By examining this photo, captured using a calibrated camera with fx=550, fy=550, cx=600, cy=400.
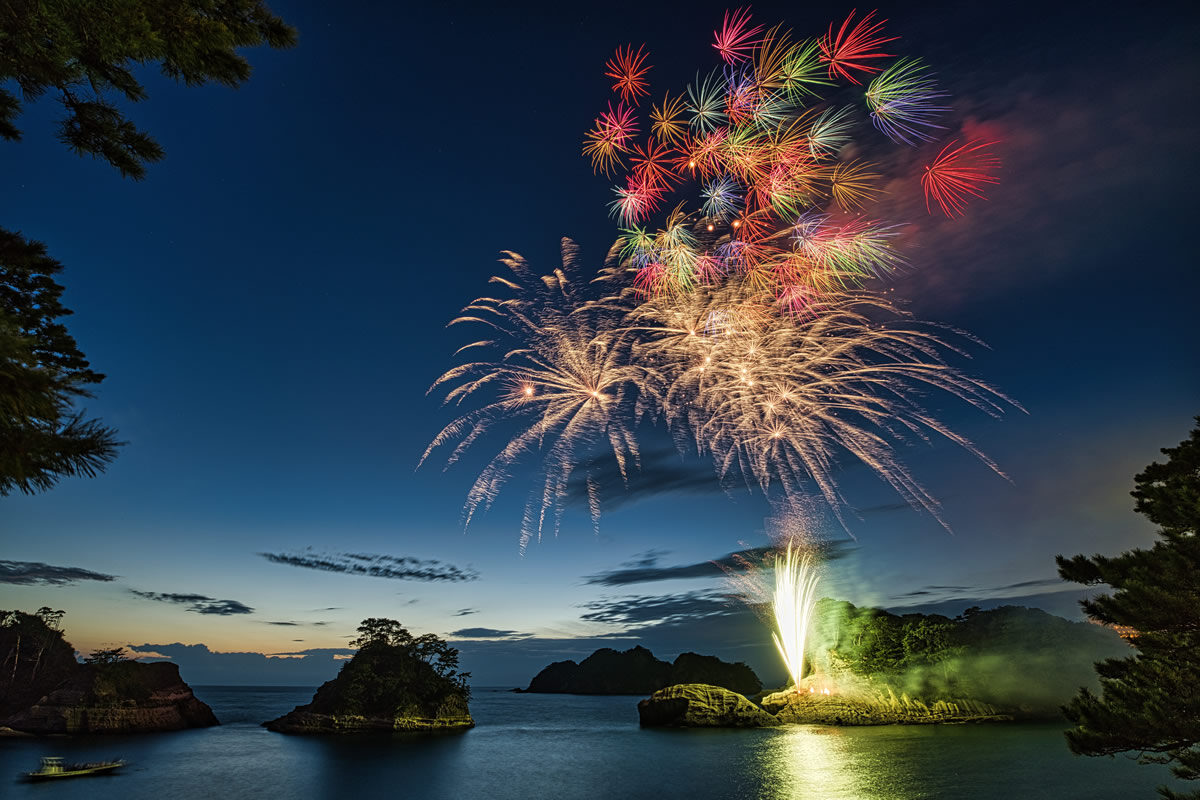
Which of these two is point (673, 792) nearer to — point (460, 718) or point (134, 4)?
point (134, 4)

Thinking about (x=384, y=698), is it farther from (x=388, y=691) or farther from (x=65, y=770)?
(x=65, y=770)

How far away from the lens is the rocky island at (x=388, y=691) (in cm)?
9556

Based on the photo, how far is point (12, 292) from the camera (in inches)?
416

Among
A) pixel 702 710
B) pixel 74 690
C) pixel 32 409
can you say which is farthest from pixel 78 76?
pixel 74 690

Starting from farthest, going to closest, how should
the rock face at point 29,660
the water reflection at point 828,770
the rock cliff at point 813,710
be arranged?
the rock face at point 29,660
the rock cliff at point 813,710
the water reflection at point 828,770

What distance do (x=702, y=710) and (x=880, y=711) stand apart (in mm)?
27517

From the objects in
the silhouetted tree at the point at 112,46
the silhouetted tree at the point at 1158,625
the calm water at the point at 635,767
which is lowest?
the calm water at the point at 635,767

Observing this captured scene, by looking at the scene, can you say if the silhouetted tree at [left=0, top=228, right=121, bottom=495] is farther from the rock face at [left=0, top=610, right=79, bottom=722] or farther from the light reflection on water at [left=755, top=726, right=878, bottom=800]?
the rock face at [left=0, top=610, right=79, bottom=722]

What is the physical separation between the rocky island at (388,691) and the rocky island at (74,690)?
83.2 ft

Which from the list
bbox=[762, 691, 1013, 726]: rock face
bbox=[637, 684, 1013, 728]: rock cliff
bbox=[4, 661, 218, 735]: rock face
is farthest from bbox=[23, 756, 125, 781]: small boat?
bbox=[762, 691, 1013, 726]: rock face

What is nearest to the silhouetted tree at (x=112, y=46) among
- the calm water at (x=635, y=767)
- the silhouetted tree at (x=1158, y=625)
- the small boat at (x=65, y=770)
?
the silhouetted tree at (x=1158, y=625)

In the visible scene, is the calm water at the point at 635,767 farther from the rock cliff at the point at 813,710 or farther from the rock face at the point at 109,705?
the rock face at the point at 109,705

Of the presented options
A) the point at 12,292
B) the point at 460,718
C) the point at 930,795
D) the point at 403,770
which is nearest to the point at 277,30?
the point at 12,292

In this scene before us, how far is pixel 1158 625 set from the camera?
16.6m
